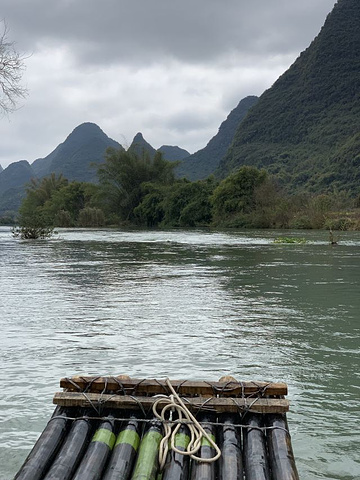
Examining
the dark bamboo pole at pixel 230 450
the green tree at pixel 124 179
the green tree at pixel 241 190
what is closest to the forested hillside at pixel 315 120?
the green tree at pixel 241 190

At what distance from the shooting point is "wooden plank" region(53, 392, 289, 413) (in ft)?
10.9

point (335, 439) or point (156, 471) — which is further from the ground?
point (156, 471)

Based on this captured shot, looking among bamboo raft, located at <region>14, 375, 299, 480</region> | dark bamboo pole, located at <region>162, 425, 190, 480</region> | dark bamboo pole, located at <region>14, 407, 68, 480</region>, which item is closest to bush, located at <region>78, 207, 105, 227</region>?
bamboo raft, located at <region>14, 375, 299, 480</region>

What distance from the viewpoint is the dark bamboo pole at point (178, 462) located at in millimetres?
2838

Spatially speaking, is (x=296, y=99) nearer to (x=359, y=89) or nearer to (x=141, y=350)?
(x=359, y=89)

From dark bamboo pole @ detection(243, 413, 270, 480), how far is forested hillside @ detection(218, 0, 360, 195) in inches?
2576

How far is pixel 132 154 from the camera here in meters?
71.1

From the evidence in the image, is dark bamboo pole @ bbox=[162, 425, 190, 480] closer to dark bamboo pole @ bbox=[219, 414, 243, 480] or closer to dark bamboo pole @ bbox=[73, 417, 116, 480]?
dark bamboo pole @ bbox=[219, 414, 243, 480]

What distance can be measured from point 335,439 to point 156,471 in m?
1.50

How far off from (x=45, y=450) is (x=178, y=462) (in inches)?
28.4

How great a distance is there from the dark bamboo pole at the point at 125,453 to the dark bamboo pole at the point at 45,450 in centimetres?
33

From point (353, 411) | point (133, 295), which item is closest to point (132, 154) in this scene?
point (133, 295)

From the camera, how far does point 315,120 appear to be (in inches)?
3777

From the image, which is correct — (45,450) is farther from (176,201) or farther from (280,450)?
(176,201)
